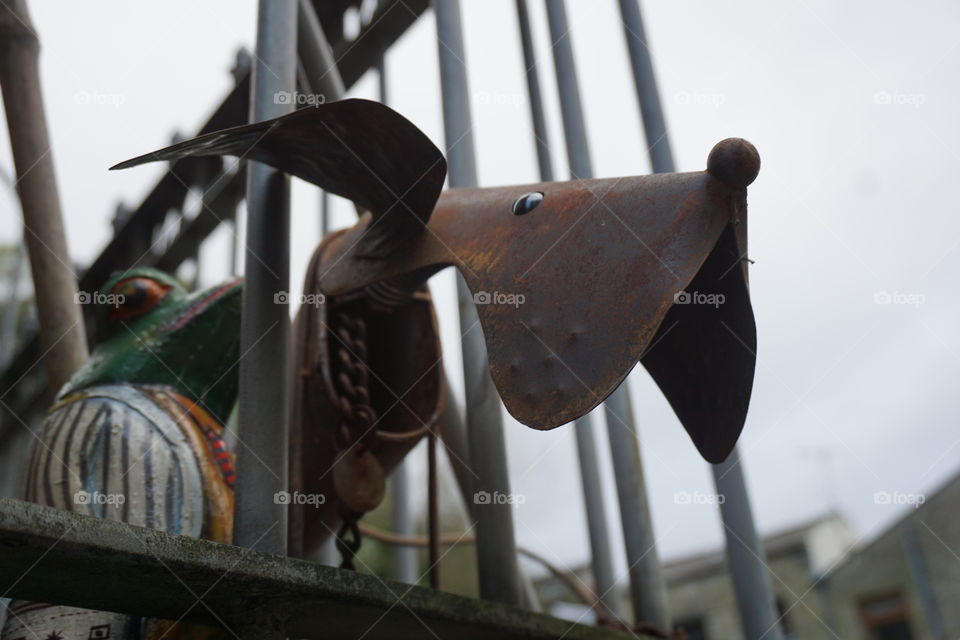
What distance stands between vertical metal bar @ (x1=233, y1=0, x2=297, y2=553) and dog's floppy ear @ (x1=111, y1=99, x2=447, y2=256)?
14 cm

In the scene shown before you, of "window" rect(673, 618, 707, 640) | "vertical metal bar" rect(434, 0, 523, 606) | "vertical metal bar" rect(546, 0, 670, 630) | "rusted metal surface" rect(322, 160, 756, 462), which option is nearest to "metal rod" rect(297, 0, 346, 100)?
"vertical metal bar" rect(434, 0, 523, 606)

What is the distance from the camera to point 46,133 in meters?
2.40

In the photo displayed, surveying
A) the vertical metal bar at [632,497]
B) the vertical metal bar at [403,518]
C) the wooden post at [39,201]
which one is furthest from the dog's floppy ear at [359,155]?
the vertical metal bar at [403,518]

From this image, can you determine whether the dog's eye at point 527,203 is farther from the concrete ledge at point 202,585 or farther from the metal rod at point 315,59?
the metal rod at point 315,59

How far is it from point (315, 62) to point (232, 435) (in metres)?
0.96

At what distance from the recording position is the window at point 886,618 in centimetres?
1305

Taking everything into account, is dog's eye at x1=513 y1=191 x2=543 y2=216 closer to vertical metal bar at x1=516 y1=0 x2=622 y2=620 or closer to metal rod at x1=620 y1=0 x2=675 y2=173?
metal rod at x1=620 y1=0 x2=675 y2=173

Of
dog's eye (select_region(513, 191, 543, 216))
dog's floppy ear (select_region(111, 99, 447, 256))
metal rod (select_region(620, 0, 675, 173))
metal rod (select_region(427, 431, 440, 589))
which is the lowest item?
metal rod (select_region(427, 431, 440, 589))

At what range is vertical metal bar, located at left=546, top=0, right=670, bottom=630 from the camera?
7.27ft

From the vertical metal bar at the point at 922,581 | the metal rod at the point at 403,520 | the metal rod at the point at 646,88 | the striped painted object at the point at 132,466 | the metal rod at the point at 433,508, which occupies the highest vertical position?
the metal rod at the point at 646,88

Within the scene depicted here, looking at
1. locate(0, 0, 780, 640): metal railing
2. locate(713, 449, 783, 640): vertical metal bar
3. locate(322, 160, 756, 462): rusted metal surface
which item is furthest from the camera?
locate(713, 449, 783, 640): vertical metal bar

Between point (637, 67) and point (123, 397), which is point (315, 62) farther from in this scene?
point (123, 397)

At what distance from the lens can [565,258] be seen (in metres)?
1.38

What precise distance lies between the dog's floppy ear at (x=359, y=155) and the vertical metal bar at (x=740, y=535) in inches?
35.2
